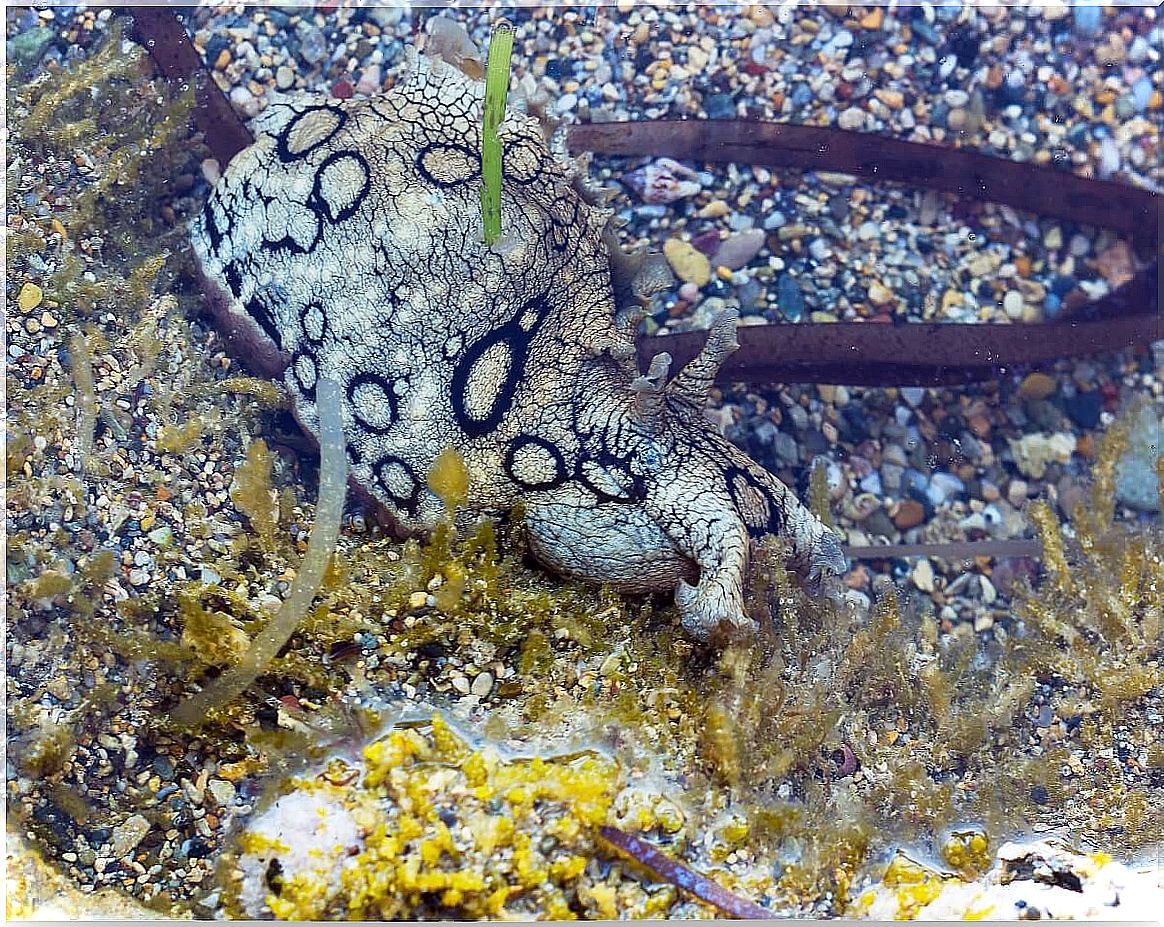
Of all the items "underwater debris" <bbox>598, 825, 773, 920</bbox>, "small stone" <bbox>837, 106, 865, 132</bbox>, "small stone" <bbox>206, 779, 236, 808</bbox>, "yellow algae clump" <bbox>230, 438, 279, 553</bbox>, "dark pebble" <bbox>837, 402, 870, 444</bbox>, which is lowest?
"underwater debris" <bbox>598, 825, 773, 920</bbox>

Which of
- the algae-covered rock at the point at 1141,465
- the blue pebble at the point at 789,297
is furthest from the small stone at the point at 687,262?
the algae-covered rock at the point at 1141,465

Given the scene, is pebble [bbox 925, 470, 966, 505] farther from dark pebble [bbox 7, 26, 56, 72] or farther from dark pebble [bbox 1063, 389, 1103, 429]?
dark pebble [bbox 7, 26, 56, 72]

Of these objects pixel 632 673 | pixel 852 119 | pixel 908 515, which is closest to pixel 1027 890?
pixel 632 673

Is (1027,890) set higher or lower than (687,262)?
lower

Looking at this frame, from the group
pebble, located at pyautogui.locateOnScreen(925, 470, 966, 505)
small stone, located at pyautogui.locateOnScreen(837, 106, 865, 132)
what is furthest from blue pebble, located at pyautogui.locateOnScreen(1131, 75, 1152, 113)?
pebble, located at pyautogui.locateOnScreen(925, 470, 966, 505)

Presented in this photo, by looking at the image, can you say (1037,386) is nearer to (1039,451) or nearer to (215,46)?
(1039,451)

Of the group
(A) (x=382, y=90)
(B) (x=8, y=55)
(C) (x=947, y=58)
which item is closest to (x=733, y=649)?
(A) (x=382, y=90)

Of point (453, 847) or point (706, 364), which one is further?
point (706, 364)
